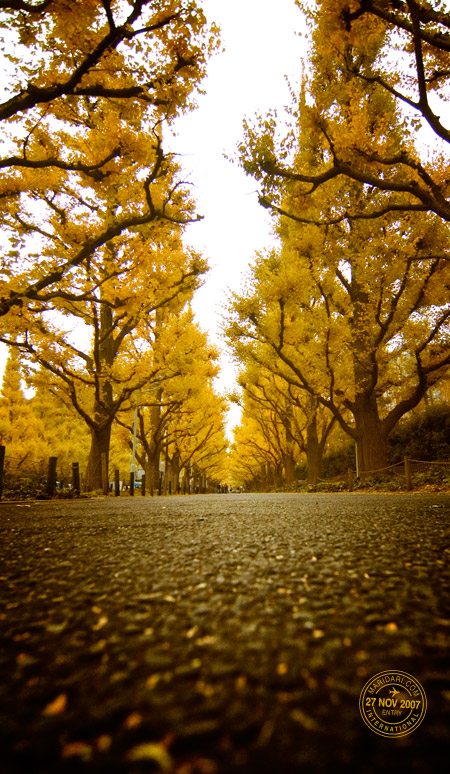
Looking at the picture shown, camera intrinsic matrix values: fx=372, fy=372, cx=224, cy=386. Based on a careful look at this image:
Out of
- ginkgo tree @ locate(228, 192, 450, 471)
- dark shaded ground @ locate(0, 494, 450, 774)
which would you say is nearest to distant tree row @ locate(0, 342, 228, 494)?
ginkgo tree @ locate(228, 192, 450, 471)

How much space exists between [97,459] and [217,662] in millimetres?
13075

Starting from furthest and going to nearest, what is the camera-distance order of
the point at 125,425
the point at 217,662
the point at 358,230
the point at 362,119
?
the point at 125,425
the point at 358,230
the point at 362,119
the point at 217,662

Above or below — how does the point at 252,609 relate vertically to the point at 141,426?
below

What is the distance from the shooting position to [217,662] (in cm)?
62

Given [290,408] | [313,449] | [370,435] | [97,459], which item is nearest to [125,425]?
[97,459]

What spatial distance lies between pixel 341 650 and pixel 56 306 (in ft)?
41.1

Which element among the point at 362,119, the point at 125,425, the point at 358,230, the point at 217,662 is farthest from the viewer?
the point at 125,425

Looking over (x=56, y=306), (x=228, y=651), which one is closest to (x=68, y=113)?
(x=56, y=306)

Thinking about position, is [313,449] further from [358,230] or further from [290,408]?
[358,230]

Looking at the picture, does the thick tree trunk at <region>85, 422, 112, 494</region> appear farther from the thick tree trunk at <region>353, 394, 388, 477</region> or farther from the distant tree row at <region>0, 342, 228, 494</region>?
the thick tree trunk at <region>353, 394, 388, 477</region>

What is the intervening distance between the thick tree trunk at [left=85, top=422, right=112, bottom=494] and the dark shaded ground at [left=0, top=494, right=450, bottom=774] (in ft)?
39.4

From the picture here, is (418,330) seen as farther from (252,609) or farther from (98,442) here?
(252,609)

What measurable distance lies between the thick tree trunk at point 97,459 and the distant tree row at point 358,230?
6.05 meters

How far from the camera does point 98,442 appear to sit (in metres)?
12.9
